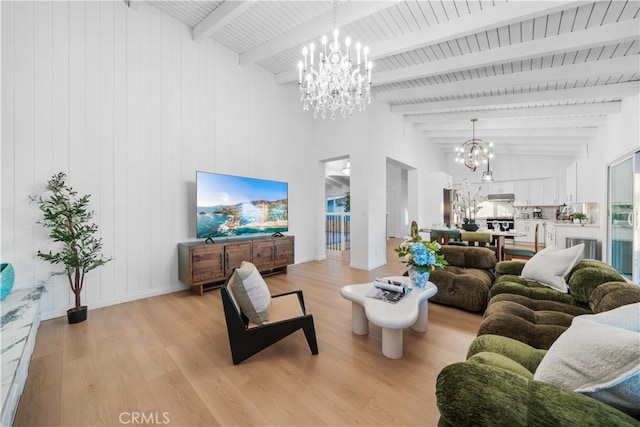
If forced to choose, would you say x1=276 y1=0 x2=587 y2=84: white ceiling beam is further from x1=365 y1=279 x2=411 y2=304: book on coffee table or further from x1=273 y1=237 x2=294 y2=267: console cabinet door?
x1=273 y1=237 x2=294 y2=267: console cabinet door

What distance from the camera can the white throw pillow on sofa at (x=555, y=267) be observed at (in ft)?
7.35

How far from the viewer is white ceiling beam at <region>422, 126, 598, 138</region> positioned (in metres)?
5.27

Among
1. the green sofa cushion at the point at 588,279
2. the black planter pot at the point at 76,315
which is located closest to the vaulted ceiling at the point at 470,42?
the green sofa cushion at the point at 588,279

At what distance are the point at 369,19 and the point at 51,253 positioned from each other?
178 inches

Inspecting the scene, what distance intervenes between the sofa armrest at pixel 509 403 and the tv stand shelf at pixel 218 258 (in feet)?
10.5

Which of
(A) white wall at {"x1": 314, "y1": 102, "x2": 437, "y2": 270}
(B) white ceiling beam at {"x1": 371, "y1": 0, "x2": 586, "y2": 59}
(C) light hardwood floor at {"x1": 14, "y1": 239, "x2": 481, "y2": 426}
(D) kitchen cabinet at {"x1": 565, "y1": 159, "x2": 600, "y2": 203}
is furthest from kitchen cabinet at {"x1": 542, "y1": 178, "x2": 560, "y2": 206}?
(C) light hardwood floor at {"x1": 14, "y1": 239, "x2": 481, "y2": 426}

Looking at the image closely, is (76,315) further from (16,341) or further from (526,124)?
→ (526,124)

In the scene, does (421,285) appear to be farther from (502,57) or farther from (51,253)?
(51,253)

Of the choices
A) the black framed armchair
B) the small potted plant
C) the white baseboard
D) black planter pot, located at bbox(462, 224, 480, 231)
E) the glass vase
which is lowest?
the white baseboard

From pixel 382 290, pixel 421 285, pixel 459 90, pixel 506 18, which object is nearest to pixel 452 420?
pixel 382 290

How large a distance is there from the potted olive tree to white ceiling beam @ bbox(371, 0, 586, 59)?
402 centimetres

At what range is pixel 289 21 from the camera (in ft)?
10.8

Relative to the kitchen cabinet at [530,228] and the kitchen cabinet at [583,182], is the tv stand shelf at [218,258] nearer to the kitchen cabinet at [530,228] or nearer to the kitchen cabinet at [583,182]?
the kitchen cabinet at [583,182]

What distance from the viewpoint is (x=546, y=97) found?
3.88 m
